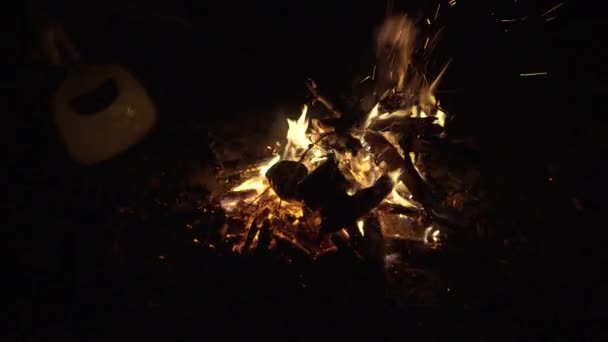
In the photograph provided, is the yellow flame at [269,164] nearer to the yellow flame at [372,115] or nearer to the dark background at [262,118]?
the dark background at [262,118]

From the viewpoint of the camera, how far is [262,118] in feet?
11.9

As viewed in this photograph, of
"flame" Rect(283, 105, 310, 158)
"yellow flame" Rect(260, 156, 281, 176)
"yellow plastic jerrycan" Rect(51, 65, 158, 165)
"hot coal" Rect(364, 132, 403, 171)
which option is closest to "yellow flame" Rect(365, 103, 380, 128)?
"hot coal" Rect(364, 132, 403, 171)

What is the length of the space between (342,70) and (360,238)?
2.01 metres

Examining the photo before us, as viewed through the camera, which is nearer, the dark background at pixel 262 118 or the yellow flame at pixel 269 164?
the dark background at pixel 262 118

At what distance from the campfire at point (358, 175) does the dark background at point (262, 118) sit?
0.72 ft

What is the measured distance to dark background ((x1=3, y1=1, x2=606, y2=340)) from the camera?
95.8 inches

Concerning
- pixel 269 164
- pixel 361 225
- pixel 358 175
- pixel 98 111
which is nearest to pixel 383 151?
pixel 358 175

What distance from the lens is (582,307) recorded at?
2.61m

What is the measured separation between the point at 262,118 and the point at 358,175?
1.10 m

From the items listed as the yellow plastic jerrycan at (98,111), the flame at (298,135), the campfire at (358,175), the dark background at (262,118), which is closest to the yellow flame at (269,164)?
the campfire at (358,175)

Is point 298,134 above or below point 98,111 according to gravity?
below

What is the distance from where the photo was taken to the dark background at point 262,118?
2.43 m

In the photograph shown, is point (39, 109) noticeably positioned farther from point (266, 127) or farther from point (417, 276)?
point (417, 276)

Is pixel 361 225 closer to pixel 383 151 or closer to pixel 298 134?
pixel 383 151
